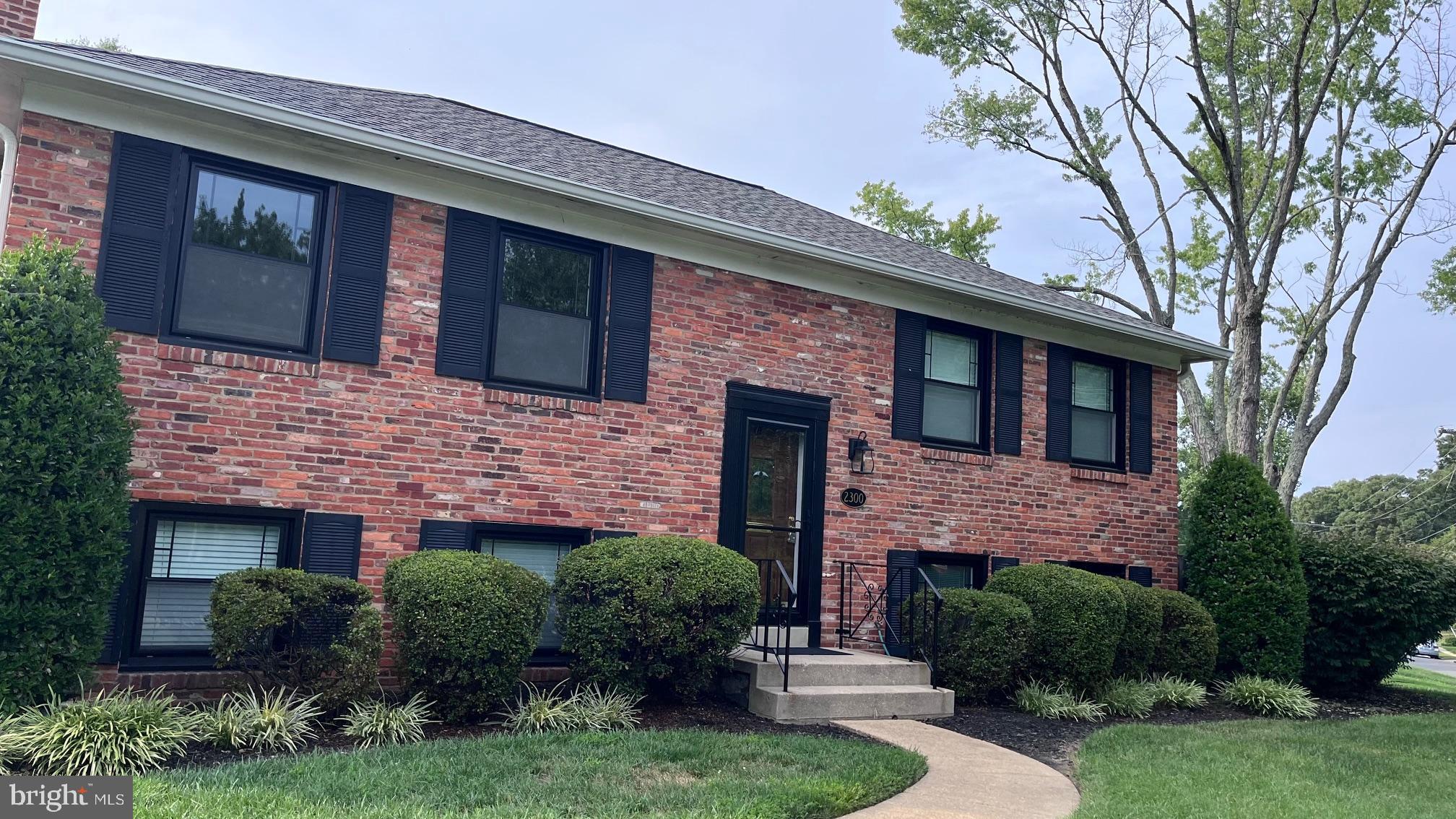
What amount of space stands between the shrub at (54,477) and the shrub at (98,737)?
34 cm

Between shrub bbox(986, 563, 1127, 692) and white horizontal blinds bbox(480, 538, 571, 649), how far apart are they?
4.04 m

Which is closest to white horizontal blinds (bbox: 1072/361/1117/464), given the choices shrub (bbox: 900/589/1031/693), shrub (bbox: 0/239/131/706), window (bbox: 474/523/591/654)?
shrub (bbox: 900/589/1031/693)

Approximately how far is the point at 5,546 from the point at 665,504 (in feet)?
15.4

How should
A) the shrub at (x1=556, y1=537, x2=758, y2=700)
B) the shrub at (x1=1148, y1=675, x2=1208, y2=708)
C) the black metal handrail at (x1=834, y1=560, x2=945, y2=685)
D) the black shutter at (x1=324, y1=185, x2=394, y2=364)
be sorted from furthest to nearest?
the shrub at (x1=1148, y1=675, x2=1208, y2=708) < the black metal handrail at (x1=834, y1=560, x2=945, y2=685) < the black shutter at (x1=324, y1=185, x2=394, y2=364) < the shrub at (x1=556, y1=537, x2=758, y2=700)

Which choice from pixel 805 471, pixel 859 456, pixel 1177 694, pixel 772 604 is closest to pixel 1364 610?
pixel 1177 694

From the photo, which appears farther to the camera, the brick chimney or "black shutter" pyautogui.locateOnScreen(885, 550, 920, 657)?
"black shutter" pyautogui.locateOnScreen(885, 550, 920, 657)

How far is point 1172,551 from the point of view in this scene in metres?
12.6

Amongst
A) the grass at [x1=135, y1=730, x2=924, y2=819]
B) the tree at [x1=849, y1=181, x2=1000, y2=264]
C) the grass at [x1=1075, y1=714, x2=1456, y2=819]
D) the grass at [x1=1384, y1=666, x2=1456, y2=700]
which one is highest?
the tree at [x1=849, y1=181, x2=1000, y2=264]

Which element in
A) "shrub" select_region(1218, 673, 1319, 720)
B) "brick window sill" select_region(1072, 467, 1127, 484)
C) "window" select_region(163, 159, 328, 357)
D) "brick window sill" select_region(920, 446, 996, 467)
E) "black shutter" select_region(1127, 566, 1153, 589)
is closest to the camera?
"window" select_region(163, 159, 328, 357)

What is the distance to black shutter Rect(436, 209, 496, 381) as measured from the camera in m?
8.02

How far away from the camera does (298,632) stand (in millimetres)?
6695

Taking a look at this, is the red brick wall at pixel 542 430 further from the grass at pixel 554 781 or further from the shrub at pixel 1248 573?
the grass at pixel 554 781

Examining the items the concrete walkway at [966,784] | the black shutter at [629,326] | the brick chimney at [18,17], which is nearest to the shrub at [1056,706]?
the concrete walkway at [966,784]

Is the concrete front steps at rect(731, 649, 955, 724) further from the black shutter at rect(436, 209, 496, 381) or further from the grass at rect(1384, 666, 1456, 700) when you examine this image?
the grass at rect(1384, 666, 1456, 700)
